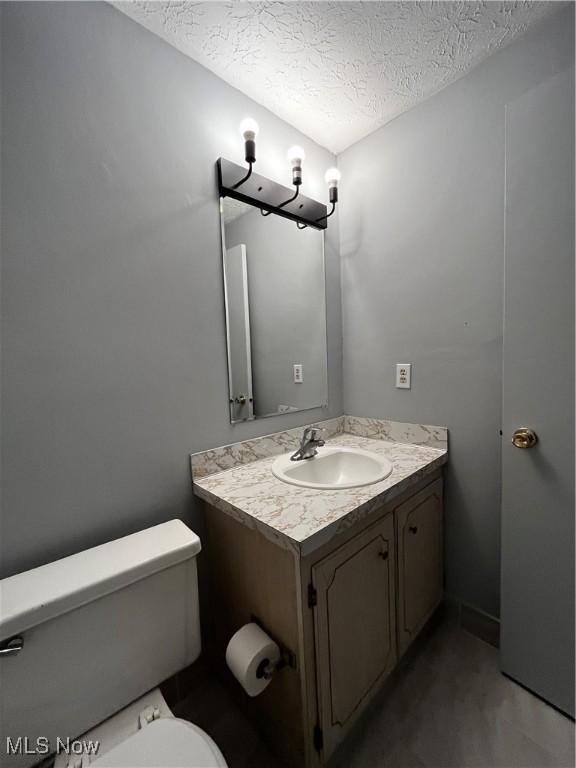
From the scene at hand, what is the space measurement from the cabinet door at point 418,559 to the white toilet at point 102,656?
0.75 m

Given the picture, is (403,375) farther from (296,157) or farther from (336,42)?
(336,42)

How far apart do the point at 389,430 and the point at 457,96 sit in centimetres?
144

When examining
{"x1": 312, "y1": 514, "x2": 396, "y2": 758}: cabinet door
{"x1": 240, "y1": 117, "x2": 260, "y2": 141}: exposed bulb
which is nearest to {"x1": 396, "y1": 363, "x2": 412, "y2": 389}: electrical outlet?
{"x1": 312, "y1": 514, "x2": 396, "y2": 758}: cabinet door

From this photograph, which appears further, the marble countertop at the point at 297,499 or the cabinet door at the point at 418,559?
the cabinet door at the point at 418,559

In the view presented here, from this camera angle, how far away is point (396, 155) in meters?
1.45

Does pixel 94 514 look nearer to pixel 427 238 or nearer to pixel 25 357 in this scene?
pixel 25 357

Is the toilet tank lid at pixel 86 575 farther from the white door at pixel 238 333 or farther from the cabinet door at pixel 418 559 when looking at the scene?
the cabinet door at pixel 418 559

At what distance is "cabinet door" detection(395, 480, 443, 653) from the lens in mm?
1167

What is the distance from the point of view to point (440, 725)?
1.05m

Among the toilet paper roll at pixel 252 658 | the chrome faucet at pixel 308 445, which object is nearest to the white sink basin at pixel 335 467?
the chrome faucet at pixel 308 445

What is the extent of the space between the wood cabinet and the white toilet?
19 cm

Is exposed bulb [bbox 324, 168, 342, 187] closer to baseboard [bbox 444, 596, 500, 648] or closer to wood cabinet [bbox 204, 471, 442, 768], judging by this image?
wood cabinet [bbox 204, 471, 442, 768]

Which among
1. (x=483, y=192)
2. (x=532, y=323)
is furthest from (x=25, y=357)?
(x=483, y=192)

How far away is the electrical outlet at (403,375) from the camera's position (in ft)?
4.89
